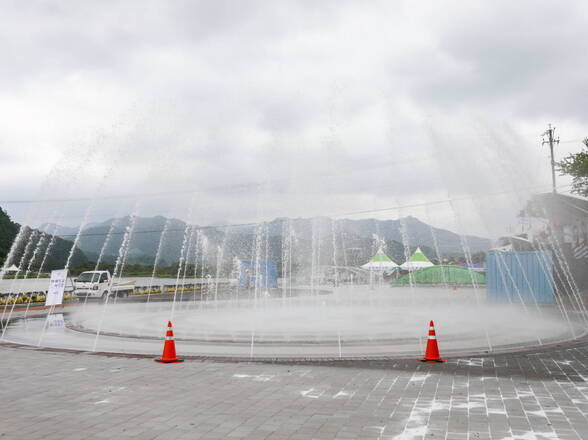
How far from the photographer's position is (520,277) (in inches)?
1112

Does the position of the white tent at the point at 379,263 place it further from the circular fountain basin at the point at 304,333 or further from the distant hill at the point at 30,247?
the circular fountain basin at the point at 304,333

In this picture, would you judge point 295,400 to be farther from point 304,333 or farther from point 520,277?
point 520,277

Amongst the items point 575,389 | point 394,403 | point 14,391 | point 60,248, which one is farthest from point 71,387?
point 60,248

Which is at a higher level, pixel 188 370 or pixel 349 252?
pixel 349 252

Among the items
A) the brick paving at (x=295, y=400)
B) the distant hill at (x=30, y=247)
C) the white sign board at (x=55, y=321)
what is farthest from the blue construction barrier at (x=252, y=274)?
the brick paving at (x=295, y=400)

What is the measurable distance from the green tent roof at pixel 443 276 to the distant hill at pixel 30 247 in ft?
118

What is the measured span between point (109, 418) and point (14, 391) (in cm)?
253

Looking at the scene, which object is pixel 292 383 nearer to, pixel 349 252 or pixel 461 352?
pixel 461 352

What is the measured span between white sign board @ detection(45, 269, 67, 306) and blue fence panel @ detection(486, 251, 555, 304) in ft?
70.7

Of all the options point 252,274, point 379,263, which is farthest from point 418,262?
point 252,274

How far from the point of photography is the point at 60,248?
7469 cm

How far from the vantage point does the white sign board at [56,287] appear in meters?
18.4

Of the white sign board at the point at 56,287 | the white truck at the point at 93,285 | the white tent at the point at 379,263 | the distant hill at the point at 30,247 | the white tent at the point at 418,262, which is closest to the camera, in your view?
the white sign board at the point at 56,287

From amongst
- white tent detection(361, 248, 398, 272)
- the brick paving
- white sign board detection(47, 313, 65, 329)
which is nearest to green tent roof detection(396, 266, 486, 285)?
white tent detection(361, 248, 398, 272)
